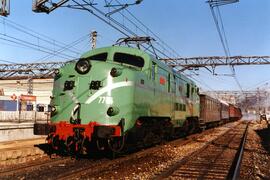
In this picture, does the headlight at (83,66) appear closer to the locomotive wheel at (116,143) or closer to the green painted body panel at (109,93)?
the green painted body panel at (109,93)

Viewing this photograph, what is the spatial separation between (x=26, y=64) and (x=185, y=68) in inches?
1223

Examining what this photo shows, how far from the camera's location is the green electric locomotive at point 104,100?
11094mm

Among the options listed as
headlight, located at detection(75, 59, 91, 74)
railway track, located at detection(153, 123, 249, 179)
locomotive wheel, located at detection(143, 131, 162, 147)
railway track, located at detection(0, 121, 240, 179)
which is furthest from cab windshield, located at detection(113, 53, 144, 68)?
railway track, located at detection(153, 123, 249, 179)

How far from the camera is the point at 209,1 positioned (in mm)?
14289

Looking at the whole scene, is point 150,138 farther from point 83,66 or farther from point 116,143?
point 83,66

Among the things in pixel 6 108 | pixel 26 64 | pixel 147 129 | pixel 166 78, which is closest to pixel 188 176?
pixel 147 129

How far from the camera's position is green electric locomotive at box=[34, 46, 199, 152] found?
36.4 ft

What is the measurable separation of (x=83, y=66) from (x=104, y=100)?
4.55 feet

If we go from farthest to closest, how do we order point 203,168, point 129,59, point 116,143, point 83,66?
point 129,59
point 83,66
point 116,143
point 203,168

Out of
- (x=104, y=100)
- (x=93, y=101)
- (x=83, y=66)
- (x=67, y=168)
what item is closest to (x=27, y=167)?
(x=67, y=168)

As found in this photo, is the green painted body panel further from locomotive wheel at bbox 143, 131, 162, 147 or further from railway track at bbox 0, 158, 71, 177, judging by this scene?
railway track at bbox 0, 158, 71, 177

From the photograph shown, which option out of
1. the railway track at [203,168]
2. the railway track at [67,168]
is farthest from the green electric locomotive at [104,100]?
the railway track at [203,168]

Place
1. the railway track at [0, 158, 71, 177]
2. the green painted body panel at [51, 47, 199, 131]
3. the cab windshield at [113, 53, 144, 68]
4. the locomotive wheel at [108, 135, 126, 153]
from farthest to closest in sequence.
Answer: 1. the cab windshield at [113, 53, 144, 68]
2. the locomotive wheel at [108, 135, 126, 153]
3. the green painted body panel at [51, 47, 199, 131]
4. the railway track at [0, 158, 71, 177]

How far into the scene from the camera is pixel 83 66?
463 inches
